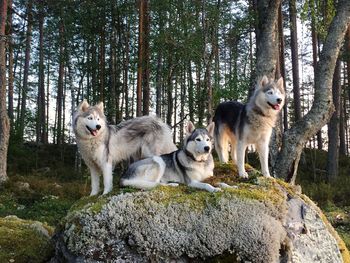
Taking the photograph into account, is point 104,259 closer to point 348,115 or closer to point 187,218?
point 187,218

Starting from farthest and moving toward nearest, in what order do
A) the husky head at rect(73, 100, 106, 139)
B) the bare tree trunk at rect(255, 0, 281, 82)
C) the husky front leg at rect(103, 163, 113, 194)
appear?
the bare tree trunk at rect(255, 0, 281, 82)
the husky front leg at rect(103, 163, 113, 194)
the husky head at rect(73, 100, 106, 139)

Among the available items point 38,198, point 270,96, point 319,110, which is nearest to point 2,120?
point 38,198

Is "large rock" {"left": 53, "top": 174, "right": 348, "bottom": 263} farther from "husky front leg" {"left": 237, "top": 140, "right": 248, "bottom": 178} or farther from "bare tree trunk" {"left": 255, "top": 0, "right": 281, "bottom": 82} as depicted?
"bare tree trunk" {"left": 255, "top": 0, "right": 281, "bottom": 82}

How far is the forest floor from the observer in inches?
503

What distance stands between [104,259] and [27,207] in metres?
9.91

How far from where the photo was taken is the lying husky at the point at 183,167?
516 cm

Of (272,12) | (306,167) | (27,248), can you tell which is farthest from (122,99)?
(27,248)

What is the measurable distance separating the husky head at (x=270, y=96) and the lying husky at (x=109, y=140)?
5.15 feet

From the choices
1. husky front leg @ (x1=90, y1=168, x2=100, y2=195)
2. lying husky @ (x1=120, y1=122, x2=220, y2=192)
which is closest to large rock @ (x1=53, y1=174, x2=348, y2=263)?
lying husky @ (x1=120, y1=122, x2=220, y2=192)

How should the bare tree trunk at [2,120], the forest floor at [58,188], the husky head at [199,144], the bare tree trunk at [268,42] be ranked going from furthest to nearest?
1. the bare tree trunk at [2,120]
2. the forest floor at [58,188]
3. the bare tree trunk at [268,42]
4. the husky head at [199,144]

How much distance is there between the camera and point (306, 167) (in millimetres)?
23453

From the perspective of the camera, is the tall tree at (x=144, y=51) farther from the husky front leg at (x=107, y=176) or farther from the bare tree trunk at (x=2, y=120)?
the husky front leg at (x=107, y=176)

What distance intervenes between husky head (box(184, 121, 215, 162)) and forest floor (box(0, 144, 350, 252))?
608 cm


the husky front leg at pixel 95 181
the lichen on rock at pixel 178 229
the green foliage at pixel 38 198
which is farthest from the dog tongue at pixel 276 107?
the green foliage at pixel 38 198
